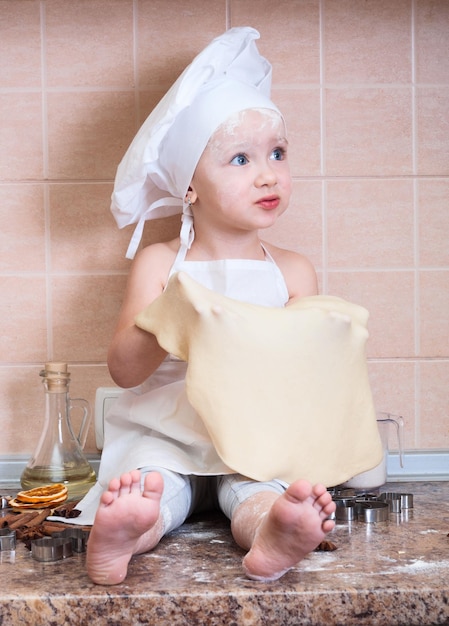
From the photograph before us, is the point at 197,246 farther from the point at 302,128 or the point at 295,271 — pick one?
the point at 302,128

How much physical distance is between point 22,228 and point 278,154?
1.62ft

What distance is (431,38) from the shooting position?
4.48 feet

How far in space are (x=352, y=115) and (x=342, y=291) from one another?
1.02 ft

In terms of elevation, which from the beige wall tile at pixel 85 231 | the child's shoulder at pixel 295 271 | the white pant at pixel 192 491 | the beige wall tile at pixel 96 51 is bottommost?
the white pant at pixel 192 491

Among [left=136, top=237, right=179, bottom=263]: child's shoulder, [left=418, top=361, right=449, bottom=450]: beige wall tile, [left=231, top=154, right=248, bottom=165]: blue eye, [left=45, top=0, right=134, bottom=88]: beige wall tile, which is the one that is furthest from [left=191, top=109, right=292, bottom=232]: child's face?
[left=418, top=361, right=449, bottom=450]: beige wall tile

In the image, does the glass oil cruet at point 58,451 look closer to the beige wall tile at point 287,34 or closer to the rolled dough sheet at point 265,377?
the rolled dough sheet at point 265,377

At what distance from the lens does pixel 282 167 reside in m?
1.12

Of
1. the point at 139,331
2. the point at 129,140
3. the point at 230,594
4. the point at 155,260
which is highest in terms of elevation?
the point at 129,140

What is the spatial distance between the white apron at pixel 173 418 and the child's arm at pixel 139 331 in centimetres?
3

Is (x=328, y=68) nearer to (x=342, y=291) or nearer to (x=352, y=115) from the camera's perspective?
(x=352, y=115)

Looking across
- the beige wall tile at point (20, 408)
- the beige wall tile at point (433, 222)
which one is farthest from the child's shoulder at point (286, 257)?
the beige wall tile at point (20, 408)

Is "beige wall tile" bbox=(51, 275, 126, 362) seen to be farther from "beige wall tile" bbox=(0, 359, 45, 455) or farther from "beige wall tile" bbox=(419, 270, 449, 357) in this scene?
"beige wall tile" bbox=(419, 270, 449, 357)

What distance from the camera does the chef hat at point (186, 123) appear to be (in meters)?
1.10

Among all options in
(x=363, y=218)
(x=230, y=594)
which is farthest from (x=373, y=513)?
(x=363, y=218)
